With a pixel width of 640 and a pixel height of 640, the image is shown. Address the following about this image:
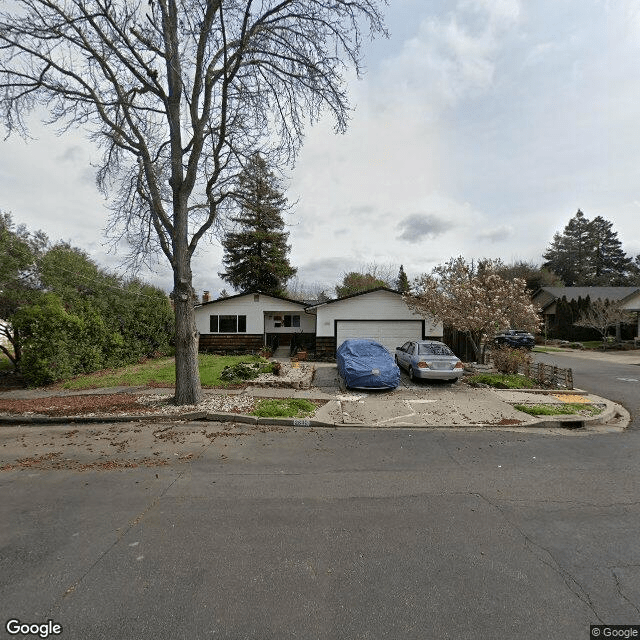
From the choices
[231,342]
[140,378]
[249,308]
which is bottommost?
[140,378]

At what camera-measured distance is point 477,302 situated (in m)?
14.2

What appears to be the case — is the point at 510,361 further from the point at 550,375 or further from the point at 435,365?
the point at 435,365

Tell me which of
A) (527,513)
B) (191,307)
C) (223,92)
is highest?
(223,92)

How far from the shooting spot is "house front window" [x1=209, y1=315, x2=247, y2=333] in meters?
21.7

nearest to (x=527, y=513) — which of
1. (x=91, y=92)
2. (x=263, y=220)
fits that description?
(x=91, y=92)

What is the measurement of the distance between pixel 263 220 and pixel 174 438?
1133 inches

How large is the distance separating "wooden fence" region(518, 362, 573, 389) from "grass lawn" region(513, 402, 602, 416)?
7.79ft

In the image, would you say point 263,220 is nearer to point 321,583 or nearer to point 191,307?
point 191,307

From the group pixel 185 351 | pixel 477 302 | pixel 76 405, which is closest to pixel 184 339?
pixel 185 351

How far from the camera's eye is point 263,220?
109 ft

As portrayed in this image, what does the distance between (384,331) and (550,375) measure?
8.25 meters

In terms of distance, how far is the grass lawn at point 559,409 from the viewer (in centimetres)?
844

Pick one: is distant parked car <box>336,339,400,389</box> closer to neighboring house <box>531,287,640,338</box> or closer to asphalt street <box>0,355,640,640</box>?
asphalt street <box>0,355,640,640</box>

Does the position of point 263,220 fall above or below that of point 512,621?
above
